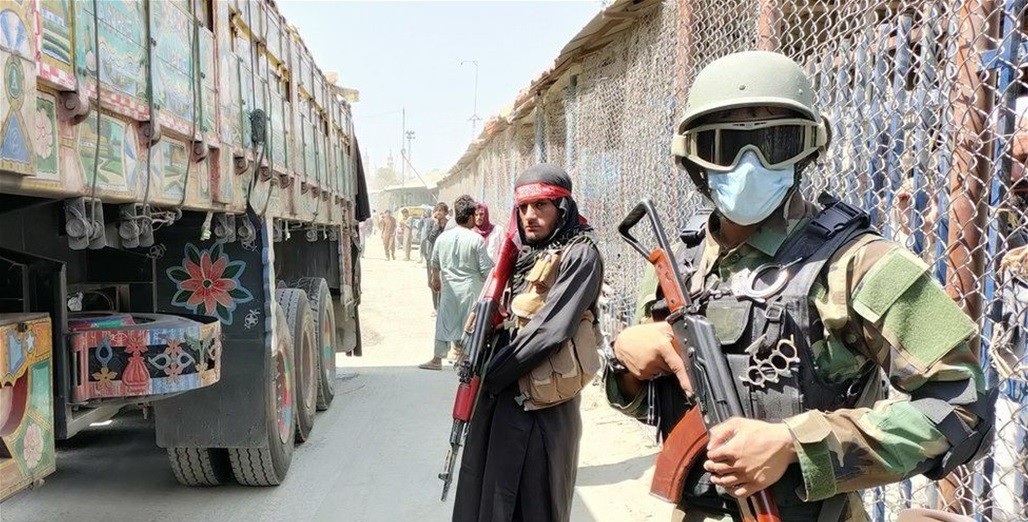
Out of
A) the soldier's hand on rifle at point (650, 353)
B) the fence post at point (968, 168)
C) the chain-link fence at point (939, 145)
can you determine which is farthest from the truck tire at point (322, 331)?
the fence post at point (968, 168)

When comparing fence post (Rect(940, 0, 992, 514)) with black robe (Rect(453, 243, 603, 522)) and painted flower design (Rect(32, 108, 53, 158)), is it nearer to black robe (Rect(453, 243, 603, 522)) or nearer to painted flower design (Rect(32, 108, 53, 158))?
black robe (Rect(453, 243, 603, 522))

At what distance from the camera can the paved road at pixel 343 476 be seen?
12.5ft

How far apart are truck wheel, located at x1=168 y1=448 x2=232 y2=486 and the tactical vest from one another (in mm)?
3255

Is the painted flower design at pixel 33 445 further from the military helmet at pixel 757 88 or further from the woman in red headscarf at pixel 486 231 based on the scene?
the woman in red headscarf at pixel 486 231

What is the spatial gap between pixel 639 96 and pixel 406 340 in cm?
563

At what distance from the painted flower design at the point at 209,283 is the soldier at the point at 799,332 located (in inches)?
95.6

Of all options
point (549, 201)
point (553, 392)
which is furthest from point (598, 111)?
point (553, 392)

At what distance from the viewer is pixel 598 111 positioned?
646 cm

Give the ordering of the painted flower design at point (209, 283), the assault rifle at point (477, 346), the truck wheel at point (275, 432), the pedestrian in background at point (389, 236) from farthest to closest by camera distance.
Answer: the pedestrian in background at point (389, 236) < the truck wheel at point (275, 432) < the painted flower design at point (209, 283) < the assault rifle at point (477, 346)

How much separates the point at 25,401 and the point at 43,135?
67cm

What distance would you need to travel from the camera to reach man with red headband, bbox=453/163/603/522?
261cm

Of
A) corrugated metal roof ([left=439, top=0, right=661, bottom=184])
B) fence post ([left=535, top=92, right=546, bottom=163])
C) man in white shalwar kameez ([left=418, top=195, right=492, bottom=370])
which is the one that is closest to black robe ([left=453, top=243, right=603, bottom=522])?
corrugated metal roof ([left=439, top=0, right=661, bottom=184])

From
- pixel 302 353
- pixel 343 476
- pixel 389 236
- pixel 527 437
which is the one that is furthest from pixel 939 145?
pixel 389 236

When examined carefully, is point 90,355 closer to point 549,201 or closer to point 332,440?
point 549,201
